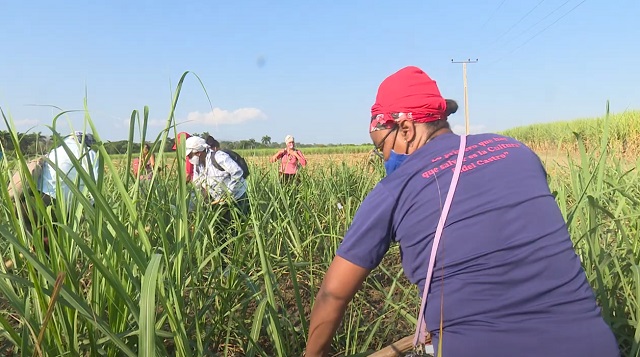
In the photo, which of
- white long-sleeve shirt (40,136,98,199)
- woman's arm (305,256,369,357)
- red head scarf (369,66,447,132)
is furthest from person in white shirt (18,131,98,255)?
red head scarf (369,66,447,132)

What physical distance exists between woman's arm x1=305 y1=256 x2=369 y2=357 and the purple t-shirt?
3 centimetres

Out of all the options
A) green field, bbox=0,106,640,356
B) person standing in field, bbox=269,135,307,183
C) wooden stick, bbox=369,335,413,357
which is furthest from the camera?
person standing in field, bbox=269,135,307,183

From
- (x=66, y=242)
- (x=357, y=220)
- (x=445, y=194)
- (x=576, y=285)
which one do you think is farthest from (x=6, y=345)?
(x=576, y=285)

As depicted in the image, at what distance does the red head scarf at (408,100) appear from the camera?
3.69 feet

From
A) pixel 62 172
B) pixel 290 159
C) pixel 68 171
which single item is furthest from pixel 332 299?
pixel 290 159

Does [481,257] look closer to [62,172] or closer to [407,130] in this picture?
[407,130]

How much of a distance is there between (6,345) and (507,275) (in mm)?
1200

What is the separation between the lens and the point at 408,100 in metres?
1.12

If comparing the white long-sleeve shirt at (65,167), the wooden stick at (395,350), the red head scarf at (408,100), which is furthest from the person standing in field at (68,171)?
the wooden stick at (395,350)

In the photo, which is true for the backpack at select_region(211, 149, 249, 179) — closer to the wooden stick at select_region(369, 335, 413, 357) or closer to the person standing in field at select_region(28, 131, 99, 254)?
the person standing in field at select_region(28, 131, 99, 254)

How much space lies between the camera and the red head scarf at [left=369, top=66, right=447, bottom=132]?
1124mm

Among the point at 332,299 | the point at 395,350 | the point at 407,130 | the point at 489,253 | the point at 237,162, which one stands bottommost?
the point at 395,350

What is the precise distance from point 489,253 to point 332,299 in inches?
13.7

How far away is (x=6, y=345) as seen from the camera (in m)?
1.17
